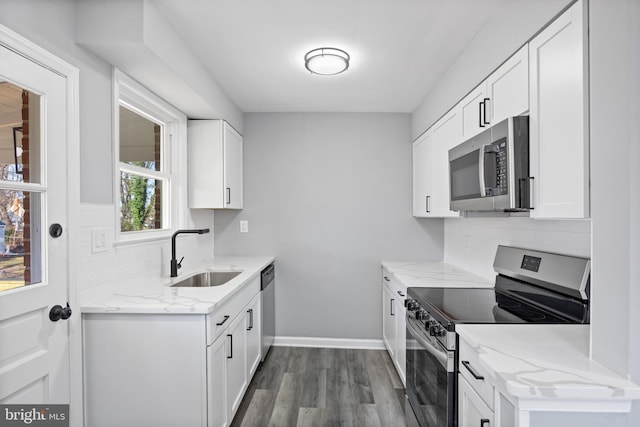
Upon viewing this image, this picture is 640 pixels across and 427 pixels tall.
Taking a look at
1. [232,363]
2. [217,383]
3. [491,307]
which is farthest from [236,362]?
[491,307]

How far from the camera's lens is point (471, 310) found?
170 cm

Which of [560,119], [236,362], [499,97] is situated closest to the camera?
[560,119]

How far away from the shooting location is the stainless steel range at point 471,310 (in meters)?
1.53

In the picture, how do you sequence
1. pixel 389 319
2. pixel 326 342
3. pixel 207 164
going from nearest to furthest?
1. pixel 207 164
2. pixel 389 319
3. pixel 326 342

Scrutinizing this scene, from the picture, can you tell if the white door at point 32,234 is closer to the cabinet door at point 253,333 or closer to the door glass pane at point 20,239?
the door glass pane at point 20,239

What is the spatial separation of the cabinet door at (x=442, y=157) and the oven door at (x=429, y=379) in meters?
0.89

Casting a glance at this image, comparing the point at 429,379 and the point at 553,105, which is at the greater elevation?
the point at 553,105

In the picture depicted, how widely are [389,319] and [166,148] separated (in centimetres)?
238

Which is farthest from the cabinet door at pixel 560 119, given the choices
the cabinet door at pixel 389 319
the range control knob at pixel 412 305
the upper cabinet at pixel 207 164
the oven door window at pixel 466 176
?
the upper cabinet at pixel 207 164

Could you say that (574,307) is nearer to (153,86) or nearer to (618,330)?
(618,330)

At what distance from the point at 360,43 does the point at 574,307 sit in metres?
1.79

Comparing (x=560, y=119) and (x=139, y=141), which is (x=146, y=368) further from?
(x=560, y=119)

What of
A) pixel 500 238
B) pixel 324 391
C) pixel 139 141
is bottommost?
pixel 324 391

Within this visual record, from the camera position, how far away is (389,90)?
292cm
